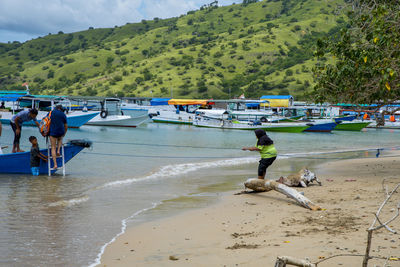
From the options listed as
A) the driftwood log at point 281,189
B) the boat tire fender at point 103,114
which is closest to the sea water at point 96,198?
the driftwood log at point 281,189

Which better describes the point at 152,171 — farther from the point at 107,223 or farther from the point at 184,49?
the point at 184,49

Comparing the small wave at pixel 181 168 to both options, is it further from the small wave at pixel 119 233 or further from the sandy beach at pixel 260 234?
the sandy beach at pixel 260 234

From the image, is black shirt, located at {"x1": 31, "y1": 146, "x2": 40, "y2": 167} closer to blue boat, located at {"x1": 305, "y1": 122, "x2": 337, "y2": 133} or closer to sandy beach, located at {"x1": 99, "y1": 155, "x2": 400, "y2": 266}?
sandy beach, located at {"x1": 99, "y1": 155, "x2": 400, "y2": 266}

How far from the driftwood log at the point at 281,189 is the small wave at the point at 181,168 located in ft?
15.2

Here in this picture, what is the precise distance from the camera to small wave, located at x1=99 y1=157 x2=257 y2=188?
1393 cm

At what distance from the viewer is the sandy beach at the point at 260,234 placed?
17.9ft

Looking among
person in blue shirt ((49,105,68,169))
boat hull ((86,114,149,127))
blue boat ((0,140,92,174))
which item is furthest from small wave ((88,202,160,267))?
boat hull ((86,114,149,127))

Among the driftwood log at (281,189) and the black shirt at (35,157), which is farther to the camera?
the black shirt at (35,157)

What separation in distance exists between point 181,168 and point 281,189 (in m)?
8.44

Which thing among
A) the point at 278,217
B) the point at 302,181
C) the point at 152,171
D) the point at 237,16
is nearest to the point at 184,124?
the point at 152,171

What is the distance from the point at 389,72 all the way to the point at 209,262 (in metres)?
4.67

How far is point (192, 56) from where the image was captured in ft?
413

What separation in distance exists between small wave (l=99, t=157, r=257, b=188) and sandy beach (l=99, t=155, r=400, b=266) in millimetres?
4663

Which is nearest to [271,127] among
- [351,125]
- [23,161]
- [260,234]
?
[351,125]
